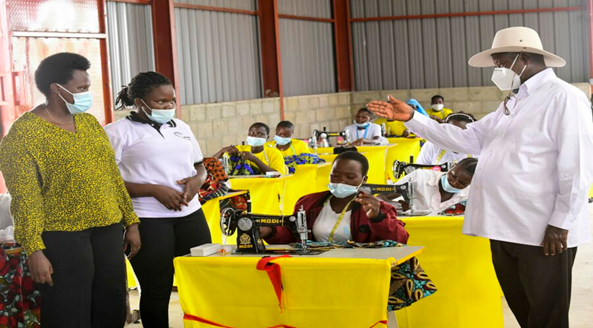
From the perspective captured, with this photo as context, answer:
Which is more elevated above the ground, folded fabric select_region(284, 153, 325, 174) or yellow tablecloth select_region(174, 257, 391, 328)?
folded fabric select_region(284, 153, 325, 174)

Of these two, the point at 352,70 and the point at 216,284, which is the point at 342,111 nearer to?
the point at 352,70

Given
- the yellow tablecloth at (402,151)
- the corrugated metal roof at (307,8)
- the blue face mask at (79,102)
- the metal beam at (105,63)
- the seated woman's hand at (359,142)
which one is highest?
the corrugated metal roof at (307,8)

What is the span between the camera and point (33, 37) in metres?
8.57

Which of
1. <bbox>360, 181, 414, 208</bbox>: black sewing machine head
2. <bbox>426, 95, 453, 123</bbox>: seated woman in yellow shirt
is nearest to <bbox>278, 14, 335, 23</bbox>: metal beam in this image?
<bbox>426, 95, 453, 123</bbox>: seated woman in yellow shirt

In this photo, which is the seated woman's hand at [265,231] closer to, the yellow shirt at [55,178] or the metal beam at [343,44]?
the yellow shirt at [55,178]

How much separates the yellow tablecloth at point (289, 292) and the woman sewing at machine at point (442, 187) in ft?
5.79

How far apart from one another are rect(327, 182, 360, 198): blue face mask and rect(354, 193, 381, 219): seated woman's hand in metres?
0.23

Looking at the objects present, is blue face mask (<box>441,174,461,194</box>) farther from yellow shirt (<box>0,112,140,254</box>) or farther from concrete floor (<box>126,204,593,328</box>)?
yellow shirt (<box>0,112,140,254</box>)

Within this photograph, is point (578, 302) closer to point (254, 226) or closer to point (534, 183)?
point (534, 183)

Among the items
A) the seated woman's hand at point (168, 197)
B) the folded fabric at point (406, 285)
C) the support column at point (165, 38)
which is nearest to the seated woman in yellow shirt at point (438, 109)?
the support column at point (165, 38)

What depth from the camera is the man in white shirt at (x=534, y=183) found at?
3232 mm

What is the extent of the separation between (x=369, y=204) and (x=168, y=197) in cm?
94

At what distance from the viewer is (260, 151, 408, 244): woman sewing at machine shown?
3650 millimetres

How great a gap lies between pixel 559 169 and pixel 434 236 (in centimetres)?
131
